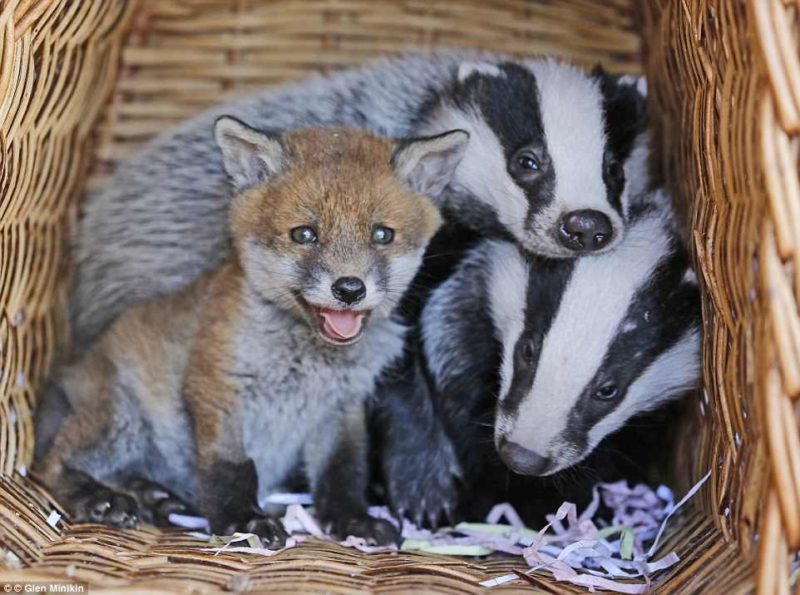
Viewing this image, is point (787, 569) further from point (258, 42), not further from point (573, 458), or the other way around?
point (258, 42)

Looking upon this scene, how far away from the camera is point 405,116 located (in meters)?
3.26

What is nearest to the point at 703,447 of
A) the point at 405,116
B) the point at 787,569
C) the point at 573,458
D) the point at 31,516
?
the point at 573,458

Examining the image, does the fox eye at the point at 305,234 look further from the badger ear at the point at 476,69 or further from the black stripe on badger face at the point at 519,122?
the badger ear at the point at 476,69

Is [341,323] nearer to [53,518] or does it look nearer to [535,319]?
[535,319]

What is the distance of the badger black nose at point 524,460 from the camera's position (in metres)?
2.53

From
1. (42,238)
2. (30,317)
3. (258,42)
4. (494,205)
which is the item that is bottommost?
(30,317)

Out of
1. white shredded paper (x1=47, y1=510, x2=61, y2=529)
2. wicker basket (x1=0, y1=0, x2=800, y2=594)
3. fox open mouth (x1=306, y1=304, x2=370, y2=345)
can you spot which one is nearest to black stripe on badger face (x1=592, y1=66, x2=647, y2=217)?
wicker basket (x1=0, y1=0, x2=800, y2=594)

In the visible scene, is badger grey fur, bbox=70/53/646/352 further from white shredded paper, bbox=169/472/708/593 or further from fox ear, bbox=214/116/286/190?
white shredded paper, bbox=169/472/708/593

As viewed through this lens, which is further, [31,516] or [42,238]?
[42,238]

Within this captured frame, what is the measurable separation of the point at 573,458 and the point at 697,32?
107 centimetres

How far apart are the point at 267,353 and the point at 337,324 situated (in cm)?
24

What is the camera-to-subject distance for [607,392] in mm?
2590

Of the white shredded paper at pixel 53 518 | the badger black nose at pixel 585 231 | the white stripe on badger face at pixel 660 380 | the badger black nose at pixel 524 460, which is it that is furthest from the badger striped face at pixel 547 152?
the white shredded paper at pixel 53 518

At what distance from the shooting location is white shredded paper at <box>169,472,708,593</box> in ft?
7.93
